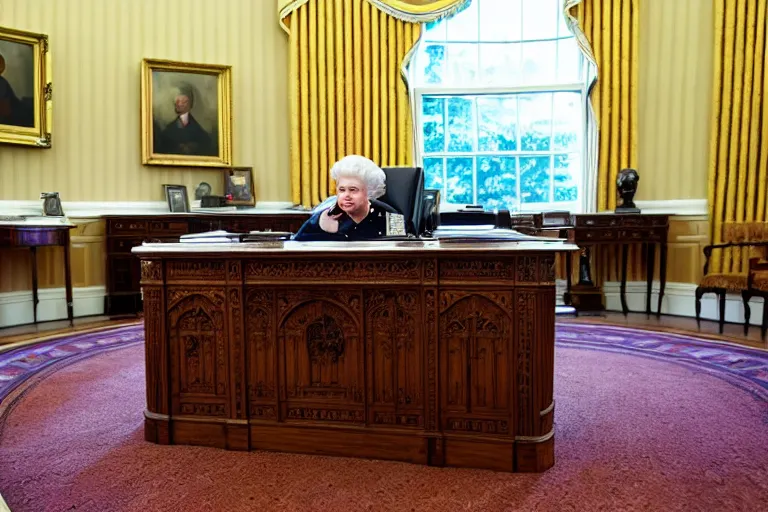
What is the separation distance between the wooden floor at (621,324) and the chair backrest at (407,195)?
248cm

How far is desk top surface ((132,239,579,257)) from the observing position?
2.25 m

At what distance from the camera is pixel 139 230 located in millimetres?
5902

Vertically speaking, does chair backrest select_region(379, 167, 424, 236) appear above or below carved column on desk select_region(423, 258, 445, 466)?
above

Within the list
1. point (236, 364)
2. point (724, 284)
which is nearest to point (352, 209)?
point (236, 364)

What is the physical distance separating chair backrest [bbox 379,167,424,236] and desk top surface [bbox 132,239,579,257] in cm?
129

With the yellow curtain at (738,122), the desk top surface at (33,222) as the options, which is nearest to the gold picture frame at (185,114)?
the desk top surface at (33,222)

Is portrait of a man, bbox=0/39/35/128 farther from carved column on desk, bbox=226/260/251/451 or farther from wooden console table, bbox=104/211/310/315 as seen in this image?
carved column on desk, bbox=226/260/251/451

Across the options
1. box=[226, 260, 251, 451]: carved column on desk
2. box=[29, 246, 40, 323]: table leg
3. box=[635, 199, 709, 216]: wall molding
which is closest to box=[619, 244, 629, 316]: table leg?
box=[635, 199, 709, 216]: wall molding

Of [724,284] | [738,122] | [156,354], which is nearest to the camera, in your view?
[156,354]

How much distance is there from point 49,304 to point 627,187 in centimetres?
564

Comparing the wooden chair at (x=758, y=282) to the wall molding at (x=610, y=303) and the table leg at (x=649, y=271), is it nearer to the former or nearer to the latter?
the wall molding at (x=610, y=303)

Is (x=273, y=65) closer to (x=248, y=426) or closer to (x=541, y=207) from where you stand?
(x=541, y=207)

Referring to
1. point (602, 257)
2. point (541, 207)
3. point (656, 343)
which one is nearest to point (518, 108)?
point (541, 207)

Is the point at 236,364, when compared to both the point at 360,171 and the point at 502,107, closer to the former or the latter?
the point at 360,171
